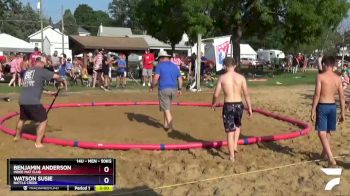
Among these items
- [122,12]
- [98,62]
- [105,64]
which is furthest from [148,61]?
[122,12]

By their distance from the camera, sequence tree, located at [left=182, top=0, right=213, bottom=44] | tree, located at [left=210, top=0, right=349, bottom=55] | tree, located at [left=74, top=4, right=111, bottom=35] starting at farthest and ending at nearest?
tree, located at [left=74, top=4, right=111, bottom=35] → tree, located at [left=210, top=0, right=349, bottom=55] → tree, located at [left=182, top=0, right=213, bottom=44]

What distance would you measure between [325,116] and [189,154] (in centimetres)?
239

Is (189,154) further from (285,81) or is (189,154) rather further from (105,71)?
(285,81)

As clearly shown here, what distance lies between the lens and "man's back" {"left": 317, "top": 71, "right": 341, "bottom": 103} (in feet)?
26.7

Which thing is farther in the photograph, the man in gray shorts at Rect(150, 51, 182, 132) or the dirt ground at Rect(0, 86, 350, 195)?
the man in gray shorts at Rect(150, 51, 182, 132)

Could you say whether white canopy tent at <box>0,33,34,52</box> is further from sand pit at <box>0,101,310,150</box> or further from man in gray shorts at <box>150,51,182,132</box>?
man in gray shorts at <box>150,51,182,132</box>

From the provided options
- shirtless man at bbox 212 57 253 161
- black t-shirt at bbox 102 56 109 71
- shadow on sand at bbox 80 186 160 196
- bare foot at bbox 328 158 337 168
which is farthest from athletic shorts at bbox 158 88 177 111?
black t-shirt at bbox 102 56 109 71

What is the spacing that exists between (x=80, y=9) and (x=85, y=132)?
150331 millimetres

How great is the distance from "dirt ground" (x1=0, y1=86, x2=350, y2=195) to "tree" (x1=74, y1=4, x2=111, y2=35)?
133 metres

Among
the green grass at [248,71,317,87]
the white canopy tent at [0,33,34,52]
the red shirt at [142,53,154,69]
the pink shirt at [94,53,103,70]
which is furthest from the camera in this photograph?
the white canopy tent at [0,33,34,52]

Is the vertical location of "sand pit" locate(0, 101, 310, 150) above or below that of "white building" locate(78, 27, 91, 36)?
below

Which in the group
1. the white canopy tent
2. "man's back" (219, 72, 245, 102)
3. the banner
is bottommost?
"man's back" (219, 72, 245, 102)
